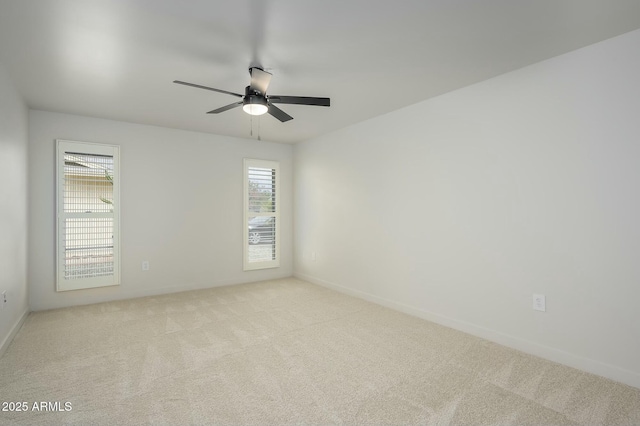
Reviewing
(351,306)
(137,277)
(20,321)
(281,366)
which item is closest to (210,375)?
(281,366)

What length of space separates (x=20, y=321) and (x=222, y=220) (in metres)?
2.57

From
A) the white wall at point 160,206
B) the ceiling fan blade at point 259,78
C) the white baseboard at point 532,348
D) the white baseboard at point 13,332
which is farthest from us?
the white wall at point 160,206

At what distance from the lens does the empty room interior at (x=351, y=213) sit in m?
2.04

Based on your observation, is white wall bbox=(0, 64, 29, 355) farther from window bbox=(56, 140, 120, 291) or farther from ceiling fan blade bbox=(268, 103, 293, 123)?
ceiling fan blade bbox=(268, 103, 293, 123)

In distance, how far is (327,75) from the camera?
290 centimetres

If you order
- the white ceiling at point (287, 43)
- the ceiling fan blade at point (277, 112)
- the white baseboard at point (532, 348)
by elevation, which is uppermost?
the white ceiling at point (287, 43)

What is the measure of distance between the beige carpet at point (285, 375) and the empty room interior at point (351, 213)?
20 millimetres

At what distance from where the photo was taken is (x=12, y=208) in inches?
119

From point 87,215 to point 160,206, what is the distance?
853mm

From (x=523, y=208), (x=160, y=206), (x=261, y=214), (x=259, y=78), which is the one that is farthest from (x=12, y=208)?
(x=523, y=208)

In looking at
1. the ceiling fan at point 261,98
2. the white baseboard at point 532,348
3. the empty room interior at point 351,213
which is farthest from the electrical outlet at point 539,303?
the ceiling fan at point 261,98

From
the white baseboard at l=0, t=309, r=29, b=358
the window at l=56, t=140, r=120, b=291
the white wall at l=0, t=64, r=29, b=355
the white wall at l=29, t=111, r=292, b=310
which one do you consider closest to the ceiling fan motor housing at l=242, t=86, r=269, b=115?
the white wall at l=0, t=64, r=29, b=355

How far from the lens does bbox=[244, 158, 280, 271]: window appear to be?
5.37m

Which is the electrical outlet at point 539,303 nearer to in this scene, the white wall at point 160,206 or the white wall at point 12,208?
the white wall at point 160,206
